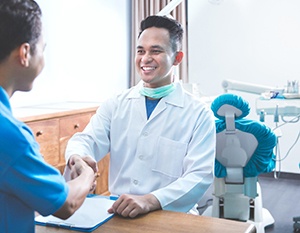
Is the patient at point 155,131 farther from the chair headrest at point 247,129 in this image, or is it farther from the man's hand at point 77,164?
the chair headrest at point 247,129

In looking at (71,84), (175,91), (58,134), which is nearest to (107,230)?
(175,91)

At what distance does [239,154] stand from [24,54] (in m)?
1.68

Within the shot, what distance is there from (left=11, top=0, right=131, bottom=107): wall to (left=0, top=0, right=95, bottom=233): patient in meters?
2.03

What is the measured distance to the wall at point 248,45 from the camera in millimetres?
3816

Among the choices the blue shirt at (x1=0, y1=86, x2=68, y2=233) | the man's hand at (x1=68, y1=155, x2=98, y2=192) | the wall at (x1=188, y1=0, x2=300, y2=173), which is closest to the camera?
the blue shirt at (x1=0, y1=86, x2=68, y2=233)

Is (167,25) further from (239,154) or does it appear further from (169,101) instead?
(239,154)

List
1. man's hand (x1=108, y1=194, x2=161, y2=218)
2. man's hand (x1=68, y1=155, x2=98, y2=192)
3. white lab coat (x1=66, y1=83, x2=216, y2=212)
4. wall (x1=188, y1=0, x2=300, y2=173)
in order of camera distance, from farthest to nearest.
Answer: wall (x1=188, y1=0, x2=300, y2=173)
white lab coat (x1=66, y1=83, x2=216, y2=212)
man's hand (x1=68, y1=155, x2=98, y2=192)
man's hand (x1=108, y1=194, x2=161, y2=218)

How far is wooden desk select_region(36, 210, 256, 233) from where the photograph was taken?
37.2 inches

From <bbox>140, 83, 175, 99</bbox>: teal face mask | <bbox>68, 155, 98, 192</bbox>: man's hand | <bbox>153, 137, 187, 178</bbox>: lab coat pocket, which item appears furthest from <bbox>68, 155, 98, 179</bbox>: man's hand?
<bbox>140, 83, 175, 99</bbox>: teal face mask

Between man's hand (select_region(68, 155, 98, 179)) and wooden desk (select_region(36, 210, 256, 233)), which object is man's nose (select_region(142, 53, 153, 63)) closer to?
man's hand (select_region(68, 155, 98, 179))

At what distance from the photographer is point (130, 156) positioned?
5.10ft

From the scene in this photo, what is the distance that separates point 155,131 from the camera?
1547 mm

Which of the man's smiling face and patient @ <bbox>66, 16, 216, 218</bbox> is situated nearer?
patient @ <bbox>66, 16, 216, 218</bbox>

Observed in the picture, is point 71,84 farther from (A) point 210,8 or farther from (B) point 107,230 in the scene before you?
(B) point 107,230
